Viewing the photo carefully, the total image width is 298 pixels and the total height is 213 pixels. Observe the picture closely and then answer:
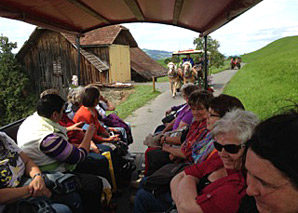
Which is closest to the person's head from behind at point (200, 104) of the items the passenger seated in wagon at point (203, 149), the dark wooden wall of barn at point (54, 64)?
the passenger seated in wagon at point (203, 149)

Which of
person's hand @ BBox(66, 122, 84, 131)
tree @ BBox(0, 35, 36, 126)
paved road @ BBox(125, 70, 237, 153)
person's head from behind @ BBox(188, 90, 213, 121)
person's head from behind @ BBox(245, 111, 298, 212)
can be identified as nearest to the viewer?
person's head from behind @ BBox(245, 111, 298, 212)

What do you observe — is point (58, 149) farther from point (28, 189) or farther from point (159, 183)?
point (159, 183)

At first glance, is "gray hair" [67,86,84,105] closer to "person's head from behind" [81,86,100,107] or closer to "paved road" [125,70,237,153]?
"person's head from behind" [81,86,100,107]

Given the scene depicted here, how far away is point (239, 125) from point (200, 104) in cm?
113

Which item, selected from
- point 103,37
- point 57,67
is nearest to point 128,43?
point 103,37

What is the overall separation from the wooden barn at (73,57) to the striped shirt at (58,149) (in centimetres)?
1789

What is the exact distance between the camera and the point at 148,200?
2.28 meters

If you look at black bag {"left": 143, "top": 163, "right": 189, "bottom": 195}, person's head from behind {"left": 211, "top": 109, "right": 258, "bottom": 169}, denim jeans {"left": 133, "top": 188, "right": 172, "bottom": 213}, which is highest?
person's head from behind {"left": 211, "top": 109, "right": 258, "bottom": 169}

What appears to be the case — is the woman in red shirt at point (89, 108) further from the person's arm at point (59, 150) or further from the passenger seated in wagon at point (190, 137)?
the person's arm at point (59, 150)

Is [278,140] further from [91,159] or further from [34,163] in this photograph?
[91,159]

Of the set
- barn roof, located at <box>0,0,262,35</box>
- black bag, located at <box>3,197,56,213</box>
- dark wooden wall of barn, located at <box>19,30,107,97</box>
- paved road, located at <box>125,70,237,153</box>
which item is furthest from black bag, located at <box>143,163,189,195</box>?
dark wooden wall of barn, located at <box>19,30,107,97</box>

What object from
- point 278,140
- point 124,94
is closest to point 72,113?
point 278,140

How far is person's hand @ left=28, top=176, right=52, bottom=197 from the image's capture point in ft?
6.56

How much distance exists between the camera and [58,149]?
7.32 feet
